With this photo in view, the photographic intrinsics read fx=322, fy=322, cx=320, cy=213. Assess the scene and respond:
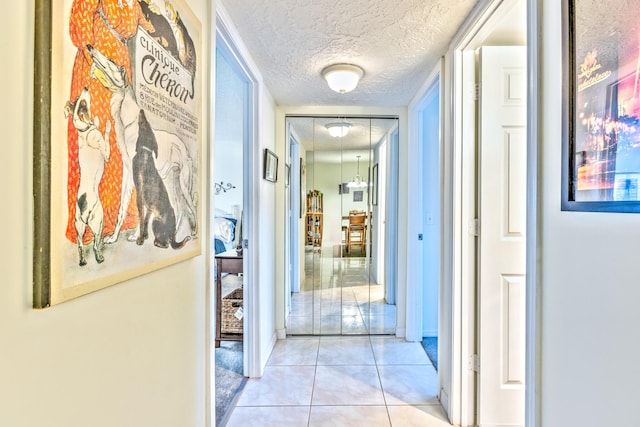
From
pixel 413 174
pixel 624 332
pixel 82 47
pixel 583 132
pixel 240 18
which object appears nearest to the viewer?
pixel 82 47

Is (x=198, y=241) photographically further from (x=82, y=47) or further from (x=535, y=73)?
(x=535, y=73)

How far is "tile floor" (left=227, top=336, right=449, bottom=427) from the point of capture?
192 centimetres

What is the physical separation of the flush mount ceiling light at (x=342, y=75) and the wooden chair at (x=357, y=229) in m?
1.58

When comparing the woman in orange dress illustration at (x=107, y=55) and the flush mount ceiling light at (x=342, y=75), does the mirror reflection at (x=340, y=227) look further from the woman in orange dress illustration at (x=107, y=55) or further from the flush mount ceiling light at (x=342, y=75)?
the woman in orange dress illustration at (x=107, y=55)

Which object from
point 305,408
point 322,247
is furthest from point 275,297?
point 305,408

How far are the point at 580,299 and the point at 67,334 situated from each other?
1.30 metres

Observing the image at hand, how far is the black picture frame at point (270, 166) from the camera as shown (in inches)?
100

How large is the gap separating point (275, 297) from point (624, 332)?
2580 mm

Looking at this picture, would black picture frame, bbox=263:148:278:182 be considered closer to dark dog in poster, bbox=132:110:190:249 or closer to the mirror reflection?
the mirror reflection

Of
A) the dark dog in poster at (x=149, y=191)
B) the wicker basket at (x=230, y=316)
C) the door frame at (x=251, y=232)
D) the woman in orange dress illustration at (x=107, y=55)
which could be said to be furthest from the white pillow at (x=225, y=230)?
the woman in orange dress illustration at (x=107, y=55)

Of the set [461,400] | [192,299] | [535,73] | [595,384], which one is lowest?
[461,400]

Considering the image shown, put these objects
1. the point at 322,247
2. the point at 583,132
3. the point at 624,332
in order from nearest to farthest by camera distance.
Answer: the point at 624,332, the point at 583,132, the point at 322,247

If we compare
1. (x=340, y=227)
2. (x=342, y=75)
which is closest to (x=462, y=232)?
(x=342, y=75)

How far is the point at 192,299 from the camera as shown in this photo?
4.15ft
